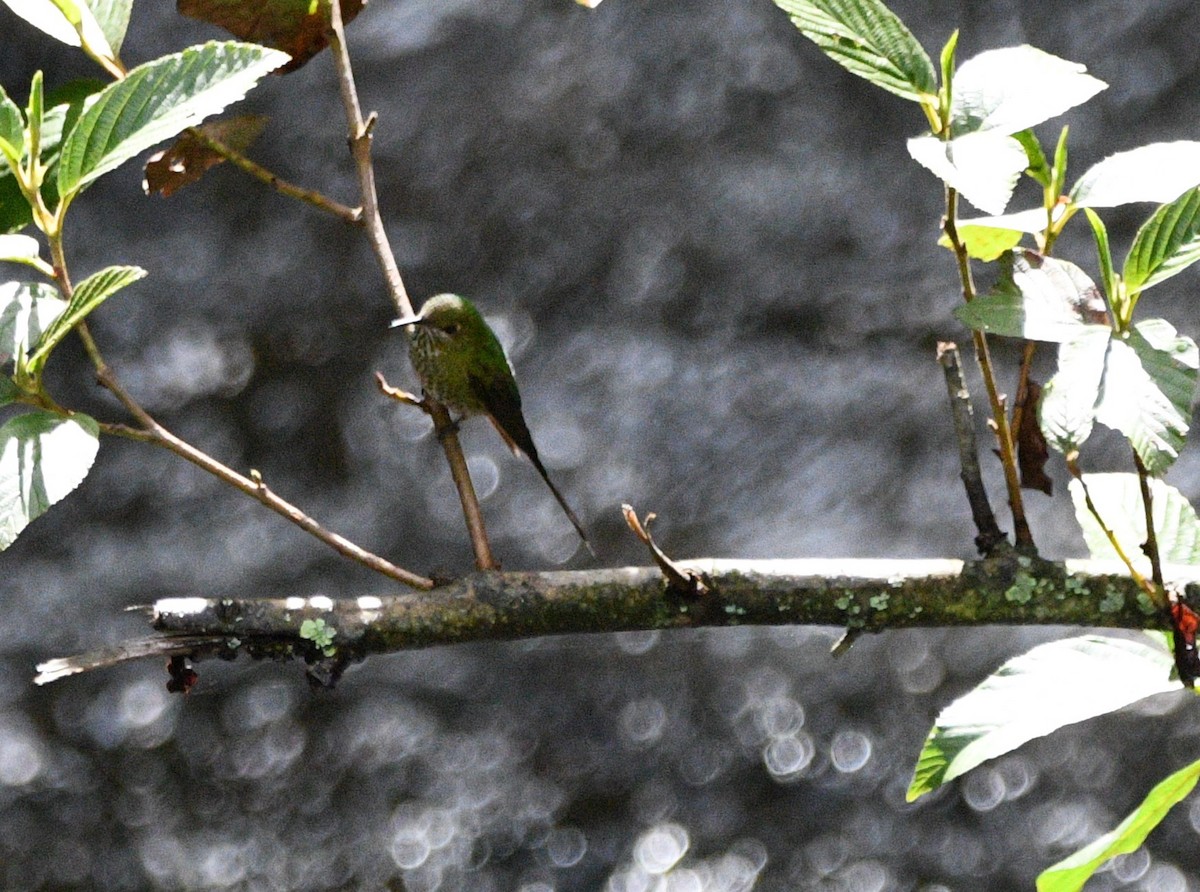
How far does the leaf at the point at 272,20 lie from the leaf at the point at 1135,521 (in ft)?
3.13

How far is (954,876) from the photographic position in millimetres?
5215

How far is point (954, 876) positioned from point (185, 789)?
3.08 m

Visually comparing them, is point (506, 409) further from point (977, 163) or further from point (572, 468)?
point (572, 468)

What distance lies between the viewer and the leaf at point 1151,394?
42.2 inches

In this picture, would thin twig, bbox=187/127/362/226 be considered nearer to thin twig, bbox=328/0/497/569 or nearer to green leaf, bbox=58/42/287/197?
thin twig, bbox=328/0/497/569

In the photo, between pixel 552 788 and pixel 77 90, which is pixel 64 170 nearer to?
pixel 77 90

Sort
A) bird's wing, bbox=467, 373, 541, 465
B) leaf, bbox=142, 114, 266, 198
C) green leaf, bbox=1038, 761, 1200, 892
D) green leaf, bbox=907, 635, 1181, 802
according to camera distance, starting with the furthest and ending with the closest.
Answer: bird's wing, bbox=467, 373, 541, 465 < leaf, bbox=142, 114, 266, 198 < green leaf, bbox=907, 635, 1181, 802 < green leaf, bbox=1038, 761, 1200, 892

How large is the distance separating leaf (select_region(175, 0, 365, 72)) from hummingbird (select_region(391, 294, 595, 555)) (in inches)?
53.5

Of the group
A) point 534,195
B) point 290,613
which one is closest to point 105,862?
point 534,195

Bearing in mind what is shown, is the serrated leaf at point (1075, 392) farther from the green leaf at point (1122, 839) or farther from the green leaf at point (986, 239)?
the green leaf at point (1122, 839)

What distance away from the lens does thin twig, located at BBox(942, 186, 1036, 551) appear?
3.87ft

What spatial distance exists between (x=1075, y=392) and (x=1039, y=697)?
24cm

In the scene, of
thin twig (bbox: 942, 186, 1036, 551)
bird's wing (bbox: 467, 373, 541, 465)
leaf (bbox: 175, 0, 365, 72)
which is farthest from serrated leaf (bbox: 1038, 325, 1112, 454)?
bird's wing (bbox: 467, 373, 541, 465)

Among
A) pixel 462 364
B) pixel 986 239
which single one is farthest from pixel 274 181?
pixel 462 364
